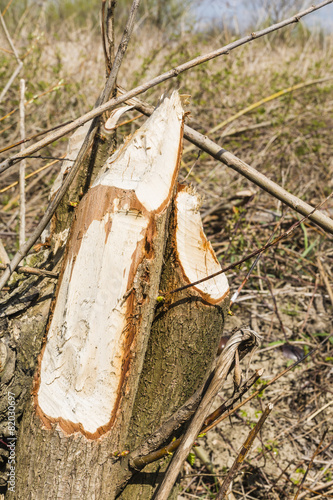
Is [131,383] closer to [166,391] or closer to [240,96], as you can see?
[166,391]

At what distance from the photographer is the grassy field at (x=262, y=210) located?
1984 millimetres

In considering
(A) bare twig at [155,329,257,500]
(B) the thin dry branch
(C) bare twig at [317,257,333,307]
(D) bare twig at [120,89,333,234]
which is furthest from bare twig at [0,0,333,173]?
(C) bare twig at [317,257,333,307]

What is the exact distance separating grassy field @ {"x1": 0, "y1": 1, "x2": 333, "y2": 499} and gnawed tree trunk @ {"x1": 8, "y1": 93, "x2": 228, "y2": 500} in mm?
355

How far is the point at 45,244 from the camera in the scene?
1537mm

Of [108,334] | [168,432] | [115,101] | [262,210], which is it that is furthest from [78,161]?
[262,210]

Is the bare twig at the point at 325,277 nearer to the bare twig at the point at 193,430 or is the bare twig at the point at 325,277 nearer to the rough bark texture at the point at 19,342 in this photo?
the bare twig at the point at 193,430

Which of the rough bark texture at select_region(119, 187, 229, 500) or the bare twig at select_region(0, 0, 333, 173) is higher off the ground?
the bare twig at select_region(0, 0, 333, 173)

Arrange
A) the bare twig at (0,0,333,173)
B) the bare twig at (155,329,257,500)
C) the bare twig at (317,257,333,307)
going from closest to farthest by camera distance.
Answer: the bare twig at (0,0,333,173)
the bare twig at (155,329,257,500)
the bare twig at (317,257,333,307)

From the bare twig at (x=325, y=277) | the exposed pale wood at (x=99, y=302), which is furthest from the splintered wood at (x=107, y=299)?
the bare twig at (x=325, y=277)

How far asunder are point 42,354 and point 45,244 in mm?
492

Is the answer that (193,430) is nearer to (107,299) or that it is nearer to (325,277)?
(107,299)

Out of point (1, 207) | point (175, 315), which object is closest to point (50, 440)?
point (175, 315)

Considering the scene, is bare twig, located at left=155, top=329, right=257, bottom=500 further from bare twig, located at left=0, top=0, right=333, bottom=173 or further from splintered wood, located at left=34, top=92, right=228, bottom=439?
bare twig, located at left=0, top=0, right=333, bottom=173

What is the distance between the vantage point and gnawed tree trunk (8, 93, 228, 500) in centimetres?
114
